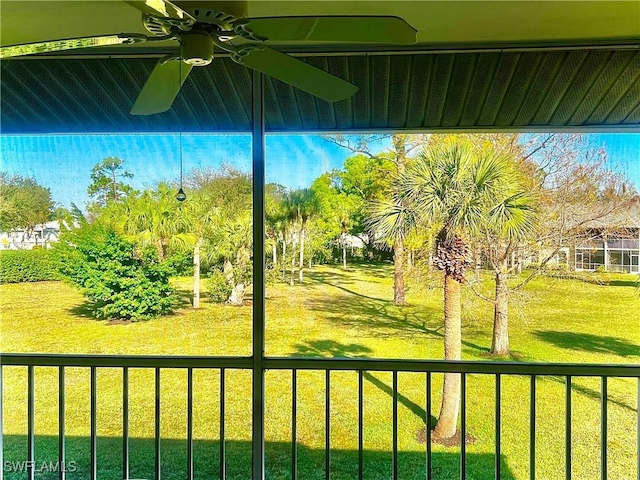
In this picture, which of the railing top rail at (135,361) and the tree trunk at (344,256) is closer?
the railing top rail at (135,361)

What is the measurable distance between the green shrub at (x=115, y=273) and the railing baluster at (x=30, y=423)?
0.51 metres

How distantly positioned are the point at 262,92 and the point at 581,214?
2.06 metres

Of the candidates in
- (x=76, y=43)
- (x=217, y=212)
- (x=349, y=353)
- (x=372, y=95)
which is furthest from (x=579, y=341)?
(x=76, y=43)

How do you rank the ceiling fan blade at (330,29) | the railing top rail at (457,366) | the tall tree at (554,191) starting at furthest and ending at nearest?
1. the tall tree at (554,191)
2. the railing top rail at (457,366)
3. the ceiling fan blade at (330,29)

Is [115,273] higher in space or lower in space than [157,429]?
higher

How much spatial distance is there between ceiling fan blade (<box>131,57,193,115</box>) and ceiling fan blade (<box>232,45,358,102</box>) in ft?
0.71

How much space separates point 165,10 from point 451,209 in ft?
6.07

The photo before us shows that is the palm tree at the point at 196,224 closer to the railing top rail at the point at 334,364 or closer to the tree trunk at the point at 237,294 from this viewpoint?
the tree trunk at the point at 237,294

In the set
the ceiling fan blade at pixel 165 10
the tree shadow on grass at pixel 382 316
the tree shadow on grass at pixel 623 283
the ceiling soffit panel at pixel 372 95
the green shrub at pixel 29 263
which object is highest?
the ceiling soffit panel at pixel 372 95

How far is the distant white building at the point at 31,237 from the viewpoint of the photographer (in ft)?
8.28

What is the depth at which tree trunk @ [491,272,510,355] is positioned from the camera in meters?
2.38

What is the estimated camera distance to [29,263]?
99.3 inches

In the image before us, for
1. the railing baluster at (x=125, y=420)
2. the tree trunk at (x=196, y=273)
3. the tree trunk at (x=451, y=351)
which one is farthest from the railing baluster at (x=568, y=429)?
the railing baluster at (x=125, y=420)

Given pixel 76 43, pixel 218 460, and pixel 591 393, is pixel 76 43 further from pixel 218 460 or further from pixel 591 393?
pixel 591 393
